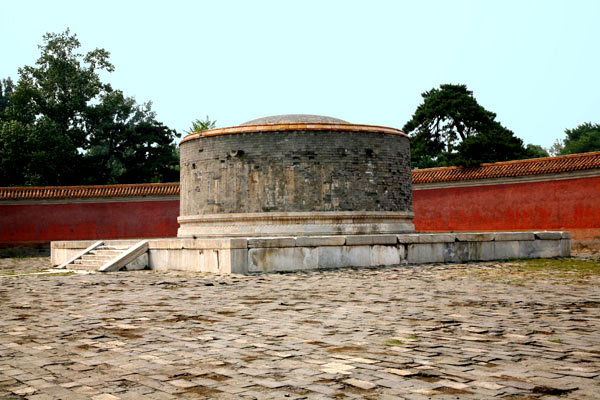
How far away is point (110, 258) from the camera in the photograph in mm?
14625

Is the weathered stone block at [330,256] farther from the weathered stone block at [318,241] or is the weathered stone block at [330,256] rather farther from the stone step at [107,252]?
the stone step at [107,252]

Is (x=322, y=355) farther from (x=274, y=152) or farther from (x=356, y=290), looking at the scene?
(x=274, y=152)

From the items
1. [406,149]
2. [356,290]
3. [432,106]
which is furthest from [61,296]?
[432,106]

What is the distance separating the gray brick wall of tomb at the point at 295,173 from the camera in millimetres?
16062

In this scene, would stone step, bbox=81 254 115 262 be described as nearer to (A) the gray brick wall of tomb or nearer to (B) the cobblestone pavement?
(A) the gray brick wall of tomb

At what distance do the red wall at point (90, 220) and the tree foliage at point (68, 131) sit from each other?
6.40 m

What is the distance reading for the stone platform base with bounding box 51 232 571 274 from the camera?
38.9 feet

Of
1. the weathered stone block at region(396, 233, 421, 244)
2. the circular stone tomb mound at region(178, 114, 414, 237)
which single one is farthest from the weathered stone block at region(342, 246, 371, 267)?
the circular stone tomb mound at region(178, 114, 414, 237)

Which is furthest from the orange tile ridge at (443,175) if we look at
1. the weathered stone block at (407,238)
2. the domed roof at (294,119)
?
the weathered stone block at (407,238)

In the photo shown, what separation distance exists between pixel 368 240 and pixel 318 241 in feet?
3.77

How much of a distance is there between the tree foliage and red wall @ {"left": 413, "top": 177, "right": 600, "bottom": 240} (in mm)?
16352

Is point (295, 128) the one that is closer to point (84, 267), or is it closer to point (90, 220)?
point (84, 267)

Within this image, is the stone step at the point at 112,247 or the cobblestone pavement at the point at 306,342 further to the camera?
the stone step at the point at 112,247

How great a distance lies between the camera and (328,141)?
1636cm
